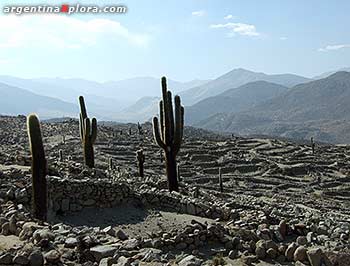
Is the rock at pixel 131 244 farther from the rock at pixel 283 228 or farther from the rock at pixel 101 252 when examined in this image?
the rock at pixel 283 228

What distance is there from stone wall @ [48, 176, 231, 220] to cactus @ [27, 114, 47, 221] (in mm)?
1695

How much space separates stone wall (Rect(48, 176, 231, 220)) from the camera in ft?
49.6

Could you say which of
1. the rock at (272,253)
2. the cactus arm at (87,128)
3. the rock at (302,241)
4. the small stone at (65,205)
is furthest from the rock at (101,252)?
the cactus arm at (87,128)

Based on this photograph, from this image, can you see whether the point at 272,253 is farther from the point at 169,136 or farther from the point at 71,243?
the point at 169,136

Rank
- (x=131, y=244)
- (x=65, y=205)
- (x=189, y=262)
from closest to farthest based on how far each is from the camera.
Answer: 1. (x=189, y=262)
2. (x=131, y=244)
3. (x=65, y=205)

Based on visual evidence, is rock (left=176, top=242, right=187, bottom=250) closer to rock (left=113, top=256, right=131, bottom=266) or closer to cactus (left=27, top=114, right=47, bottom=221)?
rock (left=113, top=256, right=131, bottom=266)

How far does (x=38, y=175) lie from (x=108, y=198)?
10.4 ft

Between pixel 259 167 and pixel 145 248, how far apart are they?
37.6 meters

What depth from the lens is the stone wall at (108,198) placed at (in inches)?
595

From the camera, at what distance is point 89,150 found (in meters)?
24.8

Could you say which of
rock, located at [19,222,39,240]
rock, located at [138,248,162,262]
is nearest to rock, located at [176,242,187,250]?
rock, located at [138,248,162,262]

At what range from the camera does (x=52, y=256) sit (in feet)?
27.5

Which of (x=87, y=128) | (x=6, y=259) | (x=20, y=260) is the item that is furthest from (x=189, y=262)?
(x=87, y=128)

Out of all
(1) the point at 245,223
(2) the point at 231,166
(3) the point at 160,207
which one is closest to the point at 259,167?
(2) the point at 231,166
